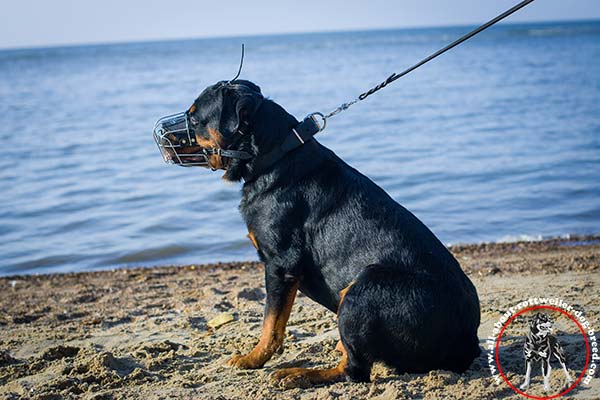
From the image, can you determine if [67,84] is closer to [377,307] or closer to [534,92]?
[534,92]

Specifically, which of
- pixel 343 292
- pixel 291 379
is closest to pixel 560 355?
pixel 343 292

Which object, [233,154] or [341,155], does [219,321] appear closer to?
[233,154]

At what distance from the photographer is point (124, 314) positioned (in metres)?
6.09

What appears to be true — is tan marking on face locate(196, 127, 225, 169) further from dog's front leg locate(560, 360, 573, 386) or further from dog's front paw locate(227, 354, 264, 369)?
dog's front leg locate(560, 360, 573, 386)

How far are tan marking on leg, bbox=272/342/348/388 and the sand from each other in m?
0.05

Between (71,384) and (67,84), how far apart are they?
34.2m

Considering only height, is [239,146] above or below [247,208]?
above

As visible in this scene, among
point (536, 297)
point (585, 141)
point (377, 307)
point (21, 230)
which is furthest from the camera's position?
point (585, 141)

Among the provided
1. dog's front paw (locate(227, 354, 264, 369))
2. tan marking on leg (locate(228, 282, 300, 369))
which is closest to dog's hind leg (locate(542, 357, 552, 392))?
tan marking on leg (locate(228, 282, 300, 369))

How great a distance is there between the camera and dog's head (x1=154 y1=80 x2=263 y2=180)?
169 inches

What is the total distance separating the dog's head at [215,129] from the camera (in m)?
4.30

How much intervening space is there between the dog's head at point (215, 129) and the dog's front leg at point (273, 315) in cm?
76

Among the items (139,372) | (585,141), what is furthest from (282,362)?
(585,141)

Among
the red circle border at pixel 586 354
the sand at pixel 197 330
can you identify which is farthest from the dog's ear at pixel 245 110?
the red circle border at pixel 586 354
